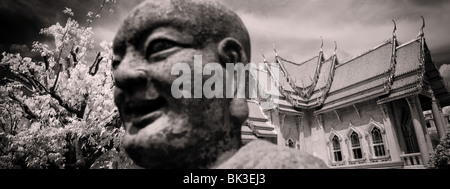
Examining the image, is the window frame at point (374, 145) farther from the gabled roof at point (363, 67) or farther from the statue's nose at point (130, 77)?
the statue's nose at point (130, 77)

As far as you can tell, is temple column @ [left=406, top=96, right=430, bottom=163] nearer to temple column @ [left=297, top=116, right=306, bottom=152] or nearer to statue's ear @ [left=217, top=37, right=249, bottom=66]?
temple column @ [left=297, top=116, right=306, bottom=152]

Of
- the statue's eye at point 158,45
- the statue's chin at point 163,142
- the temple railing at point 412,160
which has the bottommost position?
the statue's chin at point 163,142

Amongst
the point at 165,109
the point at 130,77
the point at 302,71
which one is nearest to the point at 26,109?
the point at 130,77

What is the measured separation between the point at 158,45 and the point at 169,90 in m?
0.39

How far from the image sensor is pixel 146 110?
7.39 ft

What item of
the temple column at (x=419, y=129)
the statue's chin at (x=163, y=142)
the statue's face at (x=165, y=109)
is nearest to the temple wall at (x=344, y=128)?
the temple column at (x=419, y=129)

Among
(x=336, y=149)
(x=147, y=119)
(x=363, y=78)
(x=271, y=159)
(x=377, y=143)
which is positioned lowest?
(x=271, y=159)

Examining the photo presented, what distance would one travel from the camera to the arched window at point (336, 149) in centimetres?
1956

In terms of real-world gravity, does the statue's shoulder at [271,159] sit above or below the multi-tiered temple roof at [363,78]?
below

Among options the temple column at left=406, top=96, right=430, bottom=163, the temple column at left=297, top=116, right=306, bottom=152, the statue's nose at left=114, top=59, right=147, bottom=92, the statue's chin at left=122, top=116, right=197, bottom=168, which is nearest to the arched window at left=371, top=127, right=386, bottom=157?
the temple column at left=406, top=96, right=430, bottom=163

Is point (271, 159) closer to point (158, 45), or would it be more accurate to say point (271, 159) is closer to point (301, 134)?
point (158, 45)

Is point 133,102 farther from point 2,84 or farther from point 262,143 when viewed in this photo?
point 2,84

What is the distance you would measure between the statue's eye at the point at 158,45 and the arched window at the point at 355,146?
61.7 ft

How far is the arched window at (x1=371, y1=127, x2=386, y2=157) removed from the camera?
1711 cm
